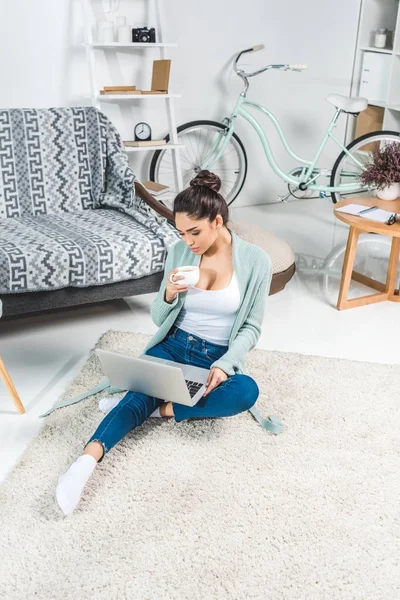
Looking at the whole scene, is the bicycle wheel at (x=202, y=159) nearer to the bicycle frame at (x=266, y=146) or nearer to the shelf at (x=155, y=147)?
the bicycle frame at (x=266, y=146)

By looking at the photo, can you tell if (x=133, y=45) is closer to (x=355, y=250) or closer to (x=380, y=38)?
(x=355, y=250)

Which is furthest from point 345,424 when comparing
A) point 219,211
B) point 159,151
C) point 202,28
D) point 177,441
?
point 202,28

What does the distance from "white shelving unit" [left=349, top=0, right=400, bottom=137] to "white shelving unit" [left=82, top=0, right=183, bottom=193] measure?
1.53 m

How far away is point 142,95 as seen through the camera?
4.29 meters

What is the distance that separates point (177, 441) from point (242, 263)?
0.60 metres

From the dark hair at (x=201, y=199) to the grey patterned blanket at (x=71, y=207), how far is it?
0.89 meters

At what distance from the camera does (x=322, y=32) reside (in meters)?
5.17

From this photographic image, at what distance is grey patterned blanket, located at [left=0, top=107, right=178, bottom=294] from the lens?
9.52 feet

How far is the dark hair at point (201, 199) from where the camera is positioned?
2.12 m

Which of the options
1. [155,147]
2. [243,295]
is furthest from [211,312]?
[155,147]

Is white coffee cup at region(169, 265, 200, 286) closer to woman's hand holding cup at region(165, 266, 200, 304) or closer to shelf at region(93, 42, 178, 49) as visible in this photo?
woman's hand holding cup at region(165, 266, 200, 304)

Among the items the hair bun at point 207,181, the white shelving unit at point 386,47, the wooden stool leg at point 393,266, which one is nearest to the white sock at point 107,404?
the hair bun at point 207,181

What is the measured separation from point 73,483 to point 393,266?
2109mm

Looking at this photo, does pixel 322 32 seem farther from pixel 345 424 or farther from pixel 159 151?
pixel 345 424
